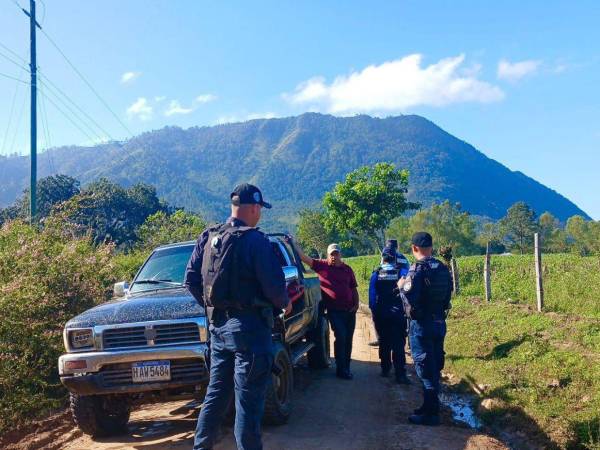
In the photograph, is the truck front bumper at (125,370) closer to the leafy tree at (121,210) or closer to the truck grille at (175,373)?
the truck grille at (175,373)

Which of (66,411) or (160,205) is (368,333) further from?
(160,205)

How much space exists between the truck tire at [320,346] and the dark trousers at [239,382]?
4.39 meters

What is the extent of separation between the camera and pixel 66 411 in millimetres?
6855

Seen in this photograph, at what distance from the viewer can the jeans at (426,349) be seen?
235 inches

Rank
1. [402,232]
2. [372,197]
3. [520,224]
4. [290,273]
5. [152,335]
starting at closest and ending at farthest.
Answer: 1. [152,335]
2. [290,273]
3. [372,197]
4. [520,224]
5. [402,232]

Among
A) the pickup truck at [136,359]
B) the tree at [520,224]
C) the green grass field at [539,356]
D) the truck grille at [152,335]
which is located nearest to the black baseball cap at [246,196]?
the pickup truck at [136,359]

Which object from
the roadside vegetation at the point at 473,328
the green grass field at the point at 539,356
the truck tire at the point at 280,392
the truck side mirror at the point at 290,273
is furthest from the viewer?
the truck side mirror at the point at 290,273

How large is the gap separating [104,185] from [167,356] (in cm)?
5291

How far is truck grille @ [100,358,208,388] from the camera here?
500 centimetres

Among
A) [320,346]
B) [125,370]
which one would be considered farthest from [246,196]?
[320,346]

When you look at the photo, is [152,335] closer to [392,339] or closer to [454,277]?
[392,339]

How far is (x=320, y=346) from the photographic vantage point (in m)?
8.46

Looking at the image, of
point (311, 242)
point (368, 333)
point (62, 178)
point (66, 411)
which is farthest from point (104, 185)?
point (66, 411)

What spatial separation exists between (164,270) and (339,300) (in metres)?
2.78
